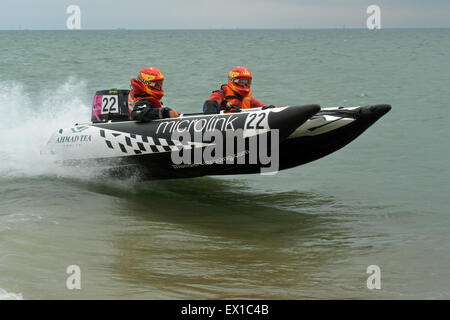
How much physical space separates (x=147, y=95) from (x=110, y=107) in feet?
2.41

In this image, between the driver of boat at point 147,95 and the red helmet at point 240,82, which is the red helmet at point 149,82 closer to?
the driver of boat at point 147,95

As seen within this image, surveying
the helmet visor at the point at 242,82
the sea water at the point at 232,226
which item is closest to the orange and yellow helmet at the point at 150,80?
the helmet visor at the point at 242,82

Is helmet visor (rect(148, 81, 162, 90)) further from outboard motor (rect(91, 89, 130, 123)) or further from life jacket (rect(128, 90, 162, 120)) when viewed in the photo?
outboard motor (rect(91, 89, 130, 123))

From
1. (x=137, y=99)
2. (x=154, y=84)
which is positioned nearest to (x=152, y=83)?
(x=154, y=84)

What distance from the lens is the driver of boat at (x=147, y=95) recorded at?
303 inches

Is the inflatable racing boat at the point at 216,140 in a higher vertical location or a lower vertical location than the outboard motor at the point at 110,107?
lower

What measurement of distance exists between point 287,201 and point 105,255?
317cm

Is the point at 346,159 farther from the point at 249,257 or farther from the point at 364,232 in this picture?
the point at 249,257

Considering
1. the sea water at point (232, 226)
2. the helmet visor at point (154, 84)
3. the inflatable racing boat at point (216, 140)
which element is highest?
the helmet visor at point (154, 84)

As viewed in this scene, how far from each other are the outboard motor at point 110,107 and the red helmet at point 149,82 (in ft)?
1.82

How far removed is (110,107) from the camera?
8.46 metres

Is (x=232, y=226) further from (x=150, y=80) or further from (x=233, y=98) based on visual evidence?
(x=150, y=80)

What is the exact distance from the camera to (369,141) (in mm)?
12031
